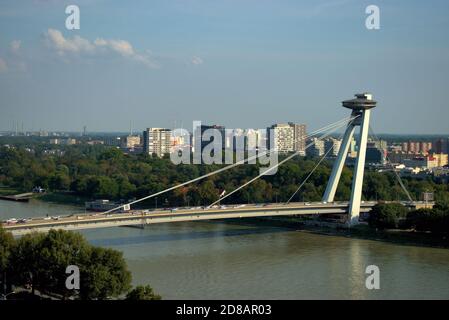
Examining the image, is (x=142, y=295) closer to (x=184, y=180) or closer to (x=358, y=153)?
(x=358, y=153)

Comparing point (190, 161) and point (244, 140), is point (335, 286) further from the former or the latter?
point (244, 140)

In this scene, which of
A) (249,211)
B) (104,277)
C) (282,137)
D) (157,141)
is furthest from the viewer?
(157,141)

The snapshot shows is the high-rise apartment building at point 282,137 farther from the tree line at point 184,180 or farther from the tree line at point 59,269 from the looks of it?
the tree line at point 59,269

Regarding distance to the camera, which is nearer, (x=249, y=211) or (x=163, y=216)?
(x=163, y=216)

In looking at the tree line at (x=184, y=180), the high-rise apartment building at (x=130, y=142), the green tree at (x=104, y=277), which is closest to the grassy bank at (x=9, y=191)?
the tree line at (x=184, y=180)

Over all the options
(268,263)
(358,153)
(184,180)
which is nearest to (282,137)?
(184,180)

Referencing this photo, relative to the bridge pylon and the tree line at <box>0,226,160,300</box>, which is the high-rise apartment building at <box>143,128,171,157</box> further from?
the tree line at <box>0,226,160,300</box>

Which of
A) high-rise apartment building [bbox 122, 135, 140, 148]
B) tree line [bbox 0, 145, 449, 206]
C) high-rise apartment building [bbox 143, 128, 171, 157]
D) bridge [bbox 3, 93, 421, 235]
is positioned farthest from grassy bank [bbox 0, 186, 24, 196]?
high-rise apartment building [bbox 122, 135, 140, 148]
